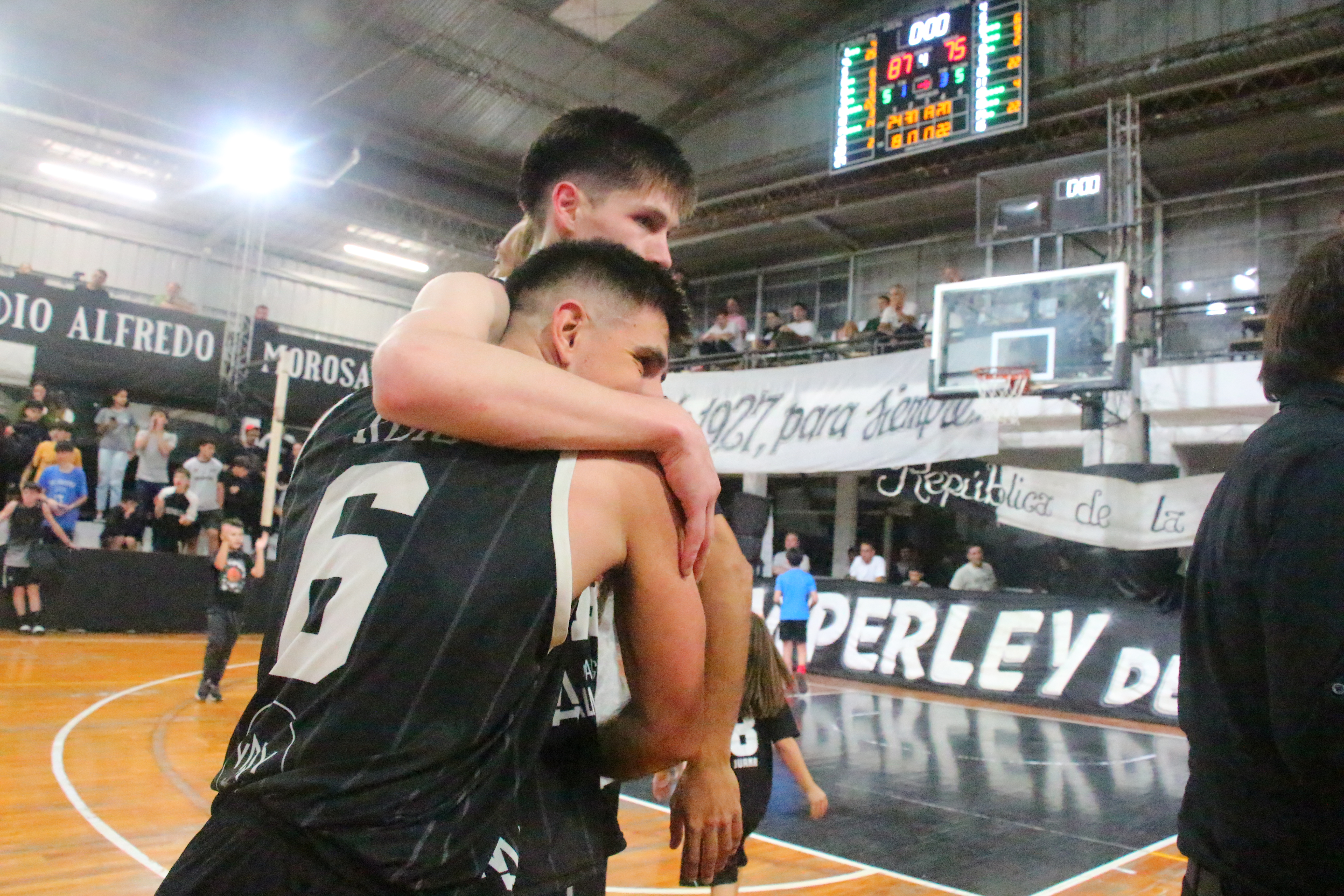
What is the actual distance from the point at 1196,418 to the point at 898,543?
7.49 metres

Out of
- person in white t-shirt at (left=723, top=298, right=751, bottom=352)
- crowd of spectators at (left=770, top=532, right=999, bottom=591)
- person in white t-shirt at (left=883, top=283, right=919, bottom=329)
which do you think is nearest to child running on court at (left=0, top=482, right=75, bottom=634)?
crowd of spectators at (left=770, top=532, right=999, bottom=591)

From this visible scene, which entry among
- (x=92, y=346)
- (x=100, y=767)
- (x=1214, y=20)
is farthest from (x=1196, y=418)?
(x=92, y=346)

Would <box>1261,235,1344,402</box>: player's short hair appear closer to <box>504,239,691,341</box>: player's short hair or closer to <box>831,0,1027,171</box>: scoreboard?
<box>504,239,691,341</box>: player's short hair

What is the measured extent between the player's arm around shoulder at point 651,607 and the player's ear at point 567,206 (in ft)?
2.06

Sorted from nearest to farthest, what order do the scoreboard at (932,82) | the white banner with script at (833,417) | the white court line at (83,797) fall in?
the white court line at (83,797) → the scoreboard at (932,82) → the white banner with script at (833,417)

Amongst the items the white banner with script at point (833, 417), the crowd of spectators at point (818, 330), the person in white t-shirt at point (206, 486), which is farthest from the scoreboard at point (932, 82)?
the person in white t-shirt at point (206, 486)

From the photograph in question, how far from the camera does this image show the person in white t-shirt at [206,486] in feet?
45.1

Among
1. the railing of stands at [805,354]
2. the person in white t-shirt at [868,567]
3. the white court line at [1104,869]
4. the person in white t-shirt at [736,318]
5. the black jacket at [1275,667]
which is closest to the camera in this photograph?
the black jacket at [1275,667]

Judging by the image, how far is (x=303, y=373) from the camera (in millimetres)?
16359

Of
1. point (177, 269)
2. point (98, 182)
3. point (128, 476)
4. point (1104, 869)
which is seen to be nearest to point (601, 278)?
point (1104, 869)

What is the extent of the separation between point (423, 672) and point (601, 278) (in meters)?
0.57

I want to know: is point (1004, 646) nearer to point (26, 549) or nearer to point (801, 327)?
point (801, 327)

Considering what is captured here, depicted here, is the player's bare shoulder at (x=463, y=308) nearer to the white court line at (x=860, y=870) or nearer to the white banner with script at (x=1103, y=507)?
the white court line at (x=860, y=870)

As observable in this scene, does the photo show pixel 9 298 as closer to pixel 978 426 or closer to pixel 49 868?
pixel 49 868
